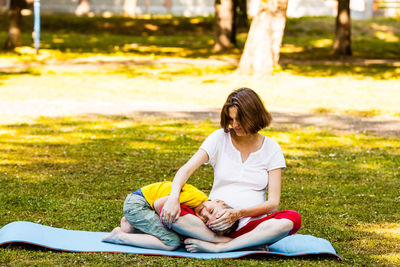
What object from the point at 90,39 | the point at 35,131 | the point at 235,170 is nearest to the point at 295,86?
the point at 35,131

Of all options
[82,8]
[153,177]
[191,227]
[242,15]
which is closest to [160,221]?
[191,227]

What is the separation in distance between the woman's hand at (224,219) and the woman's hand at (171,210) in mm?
285

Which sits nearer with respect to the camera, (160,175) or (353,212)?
(353,212)

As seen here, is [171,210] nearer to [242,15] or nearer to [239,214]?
[239,214]

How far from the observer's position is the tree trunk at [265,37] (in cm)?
1794

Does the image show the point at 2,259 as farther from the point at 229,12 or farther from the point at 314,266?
the point at 229,12

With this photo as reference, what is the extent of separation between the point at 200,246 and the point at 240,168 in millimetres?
672

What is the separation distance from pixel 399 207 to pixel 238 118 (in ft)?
8.54

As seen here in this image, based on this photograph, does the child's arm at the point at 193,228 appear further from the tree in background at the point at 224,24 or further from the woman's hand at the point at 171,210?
the tree in background at the point at 224,24

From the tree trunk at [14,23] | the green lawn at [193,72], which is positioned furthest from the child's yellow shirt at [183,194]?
the tree trunk at [14,23]

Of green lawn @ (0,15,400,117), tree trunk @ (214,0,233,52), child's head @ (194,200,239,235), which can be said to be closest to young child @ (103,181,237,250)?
child's head @ (194,200,239,235)

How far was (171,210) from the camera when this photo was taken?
471 centimetres

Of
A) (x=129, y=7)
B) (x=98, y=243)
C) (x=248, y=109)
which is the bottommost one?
(x=98, y=243)

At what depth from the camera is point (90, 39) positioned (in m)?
32.5
